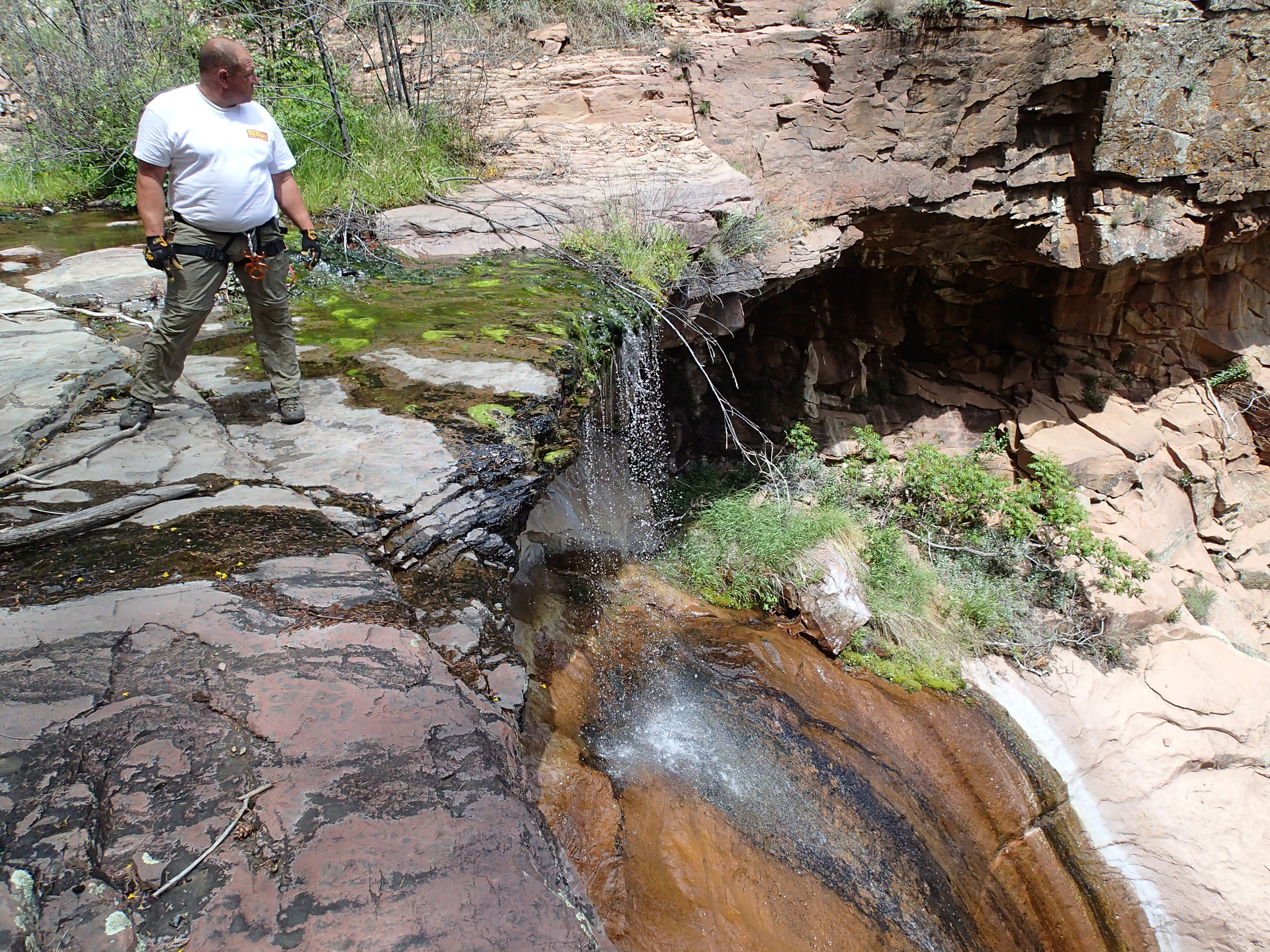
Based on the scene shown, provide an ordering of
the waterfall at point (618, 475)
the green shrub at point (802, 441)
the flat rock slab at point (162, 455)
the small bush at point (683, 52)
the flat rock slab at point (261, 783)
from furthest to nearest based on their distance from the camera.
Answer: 1. the green shrub at point (802, 441)
2. the small bush at point (683, 52)
3. the waterfall at point (618, 475)
4. the flat rock slab at point (162, 455)
5. the flat rock slab at point (261, 783)

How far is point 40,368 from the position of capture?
3.54 metres

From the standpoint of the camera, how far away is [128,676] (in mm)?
2059

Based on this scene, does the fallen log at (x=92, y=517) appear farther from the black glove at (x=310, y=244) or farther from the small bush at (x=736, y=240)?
the small bush at (x=736, y=240)

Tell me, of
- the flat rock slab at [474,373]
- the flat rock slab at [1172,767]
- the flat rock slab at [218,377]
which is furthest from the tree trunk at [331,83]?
the flat rock slab at [1172,767]

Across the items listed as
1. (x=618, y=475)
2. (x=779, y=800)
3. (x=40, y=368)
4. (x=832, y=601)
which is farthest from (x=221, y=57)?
(x=832, y=601)

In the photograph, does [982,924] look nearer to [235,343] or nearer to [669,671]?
[669,671]

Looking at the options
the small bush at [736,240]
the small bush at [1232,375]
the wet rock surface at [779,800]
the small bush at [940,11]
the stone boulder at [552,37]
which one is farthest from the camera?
the stone boulder at [552,37]

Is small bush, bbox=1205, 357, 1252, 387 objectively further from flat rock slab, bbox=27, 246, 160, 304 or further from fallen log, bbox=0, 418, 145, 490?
flat rock slab, bbox=27, 246, 160, 304

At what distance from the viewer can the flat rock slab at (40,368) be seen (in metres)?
3.06

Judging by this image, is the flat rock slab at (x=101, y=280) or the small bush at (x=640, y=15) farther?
the small bush at (x=640, y=15)

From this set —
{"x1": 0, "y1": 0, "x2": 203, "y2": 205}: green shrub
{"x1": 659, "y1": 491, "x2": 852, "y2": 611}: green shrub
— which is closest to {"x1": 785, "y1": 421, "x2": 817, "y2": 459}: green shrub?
{"x1": 659, "y1": 491, "x2": 852, "y2": 611}: green shrub

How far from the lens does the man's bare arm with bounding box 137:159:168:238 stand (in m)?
2.80

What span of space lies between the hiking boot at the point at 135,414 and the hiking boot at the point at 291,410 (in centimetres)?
54

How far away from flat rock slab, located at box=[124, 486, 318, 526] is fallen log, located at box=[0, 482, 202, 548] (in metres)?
0.03
